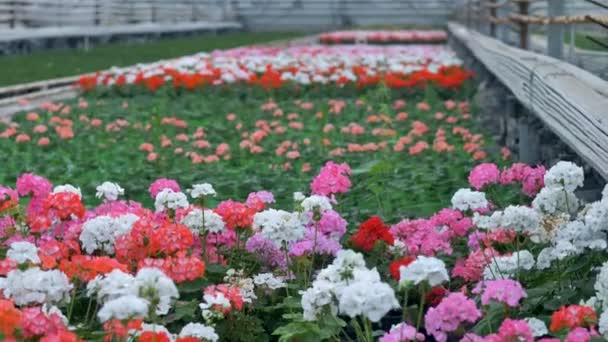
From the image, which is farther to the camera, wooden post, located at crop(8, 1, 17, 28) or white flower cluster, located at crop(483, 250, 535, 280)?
wooden post, located at crop(8, 1, 17, 28)

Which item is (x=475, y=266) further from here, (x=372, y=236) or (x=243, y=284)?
(x=243, y=284)

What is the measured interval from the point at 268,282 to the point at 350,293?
102 centimetres

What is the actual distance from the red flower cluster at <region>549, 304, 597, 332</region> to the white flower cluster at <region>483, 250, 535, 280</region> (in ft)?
1.78

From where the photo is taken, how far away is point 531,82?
17.3 feet

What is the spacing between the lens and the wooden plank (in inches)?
140

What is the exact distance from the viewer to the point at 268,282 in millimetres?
3227

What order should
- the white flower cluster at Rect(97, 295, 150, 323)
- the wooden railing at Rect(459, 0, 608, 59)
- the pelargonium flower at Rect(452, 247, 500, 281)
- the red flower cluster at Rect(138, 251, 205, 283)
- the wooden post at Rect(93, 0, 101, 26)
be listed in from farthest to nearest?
the wooden post at Rect(93, 0, 101, 26) → the wooden railing at Rect(459, 0, 608, 59) → the pelargonium flower at Rect(452, 247, 500, 281) → the red flower cluster at Rect(138, 251, 205, 283) → the white flower cluster at Rect(97, 295, 150, 323)

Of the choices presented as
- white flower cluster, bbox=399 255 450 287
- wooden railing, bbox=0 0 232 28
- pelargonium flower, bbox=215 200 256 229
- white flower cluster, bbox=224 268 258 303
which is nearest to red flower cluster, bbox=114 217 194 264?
white flower cluster, bbox=224 268 258 303

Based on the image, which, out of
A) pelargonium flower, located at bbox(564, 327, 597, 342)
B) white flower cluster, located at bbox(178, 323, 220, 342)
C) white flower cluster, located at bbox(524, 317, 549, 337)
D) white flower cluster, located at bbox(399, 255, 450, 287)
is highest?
white flower cluster, located at bbox(399, 255, 450, 287)

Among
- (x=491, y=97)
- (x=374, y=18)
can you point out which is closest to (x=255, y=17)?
(x=374, y=18)

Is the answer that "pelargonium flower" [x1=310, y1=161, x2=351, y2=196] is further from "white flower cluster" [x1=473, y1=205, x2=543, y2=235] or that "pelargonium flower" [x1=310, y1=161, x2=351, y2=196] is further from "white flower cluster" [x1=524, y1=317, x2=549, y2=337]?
"white flower cluster" [x1=524, y1=317, x2=549, y2=337]

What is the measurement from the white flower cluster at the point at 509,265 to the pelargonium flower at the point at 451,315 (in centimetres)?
57

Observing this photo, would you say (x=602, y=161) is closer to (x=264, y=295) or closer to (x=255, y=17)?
(x=264, y=295)

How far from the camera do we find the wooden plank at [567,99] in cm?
356
